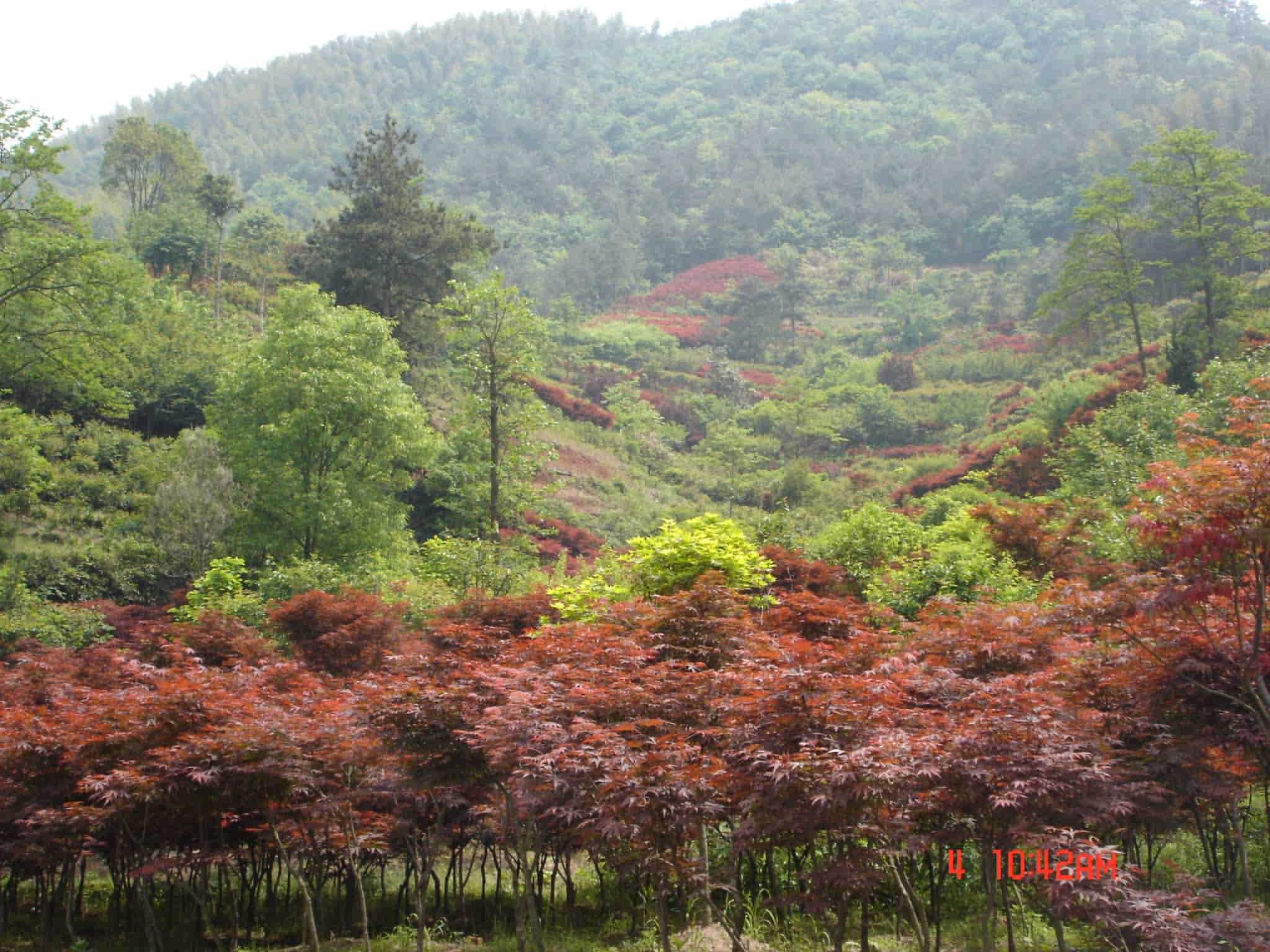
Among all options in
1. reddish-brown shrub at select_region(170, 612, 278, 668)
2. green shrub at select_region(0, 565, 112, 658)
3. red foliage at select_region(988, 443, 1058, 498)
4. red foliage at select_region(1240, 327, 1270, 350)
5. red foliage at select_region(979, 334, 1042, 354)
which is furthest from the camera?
red foliage at select_region(979, 334, 1042, 354)

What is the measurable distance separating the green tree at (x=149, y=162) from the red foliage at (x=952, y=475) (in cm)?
3659

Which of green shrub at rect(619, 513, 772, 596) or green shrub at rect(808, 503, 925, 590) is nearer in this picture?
green shrub at rect(619, 513, 772, 596)

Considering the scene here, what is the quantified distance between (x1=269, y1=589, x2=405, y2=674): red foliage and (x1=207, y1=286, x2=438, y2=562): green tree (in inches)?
252

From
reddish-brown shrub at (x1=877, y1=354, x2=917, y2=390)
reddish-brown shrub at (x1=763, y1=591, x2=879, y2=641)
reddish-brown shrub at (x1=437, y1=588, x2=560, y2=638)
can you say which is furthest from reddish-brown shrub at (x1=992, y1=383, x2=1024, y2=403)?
reddish-brown shrub at (x1=437, y1=588, x2=560, y2=638)

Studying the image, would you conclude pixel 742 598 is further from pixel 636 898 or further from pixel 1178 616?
pixel 1178 616

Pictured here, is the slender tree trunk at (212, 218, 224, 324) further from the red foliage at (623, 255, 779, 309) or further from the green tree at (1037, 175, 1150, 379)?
the red foliage at (623, 255, 779, 309)

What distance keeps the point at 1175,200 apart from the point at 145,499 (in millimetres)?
29823

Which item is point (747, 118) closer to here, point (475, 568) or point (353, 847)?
point (475, 568)

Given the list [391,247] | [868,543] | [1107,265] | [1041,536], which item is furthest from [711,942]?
[1107,265]

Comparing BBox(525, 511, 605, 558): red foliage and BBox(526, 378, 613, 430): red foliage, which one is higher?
BBox(526, 378, 613, 430): red foliage

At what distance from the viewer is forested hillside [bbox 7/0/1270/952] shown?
6.57m

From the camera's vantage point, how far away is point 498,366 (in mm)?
21062

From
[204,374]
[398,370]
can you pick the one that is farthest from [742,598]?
[204,374]

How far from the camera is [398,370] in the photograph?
2308 centimetres
